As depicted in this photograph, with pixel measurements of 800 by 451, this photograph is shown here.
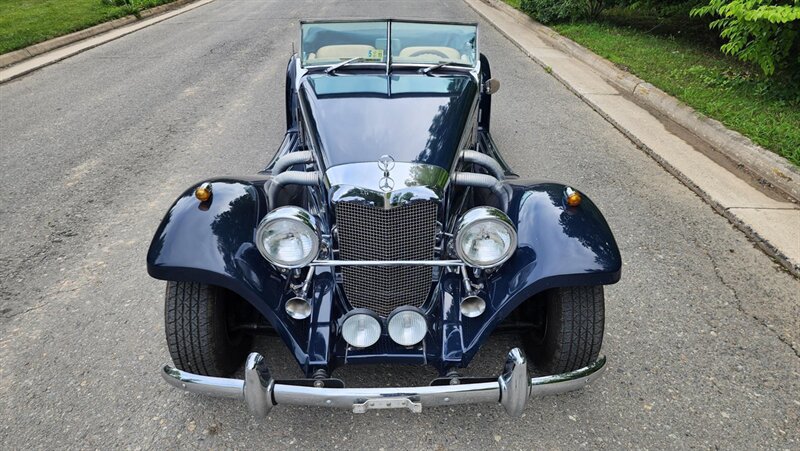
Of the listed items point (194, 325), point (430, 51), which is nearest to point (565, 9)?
point (430, 51)

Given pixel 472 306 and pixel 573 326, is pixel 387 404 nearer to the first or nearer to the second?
pixel 472 306

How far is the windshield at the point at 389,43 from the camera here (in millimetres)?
3891

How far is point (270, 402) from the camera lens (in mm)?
2195

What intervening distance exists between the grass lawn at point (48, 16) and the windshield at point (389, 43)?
8.71 metres

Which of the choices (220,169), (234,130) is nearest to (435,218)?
(220,169)

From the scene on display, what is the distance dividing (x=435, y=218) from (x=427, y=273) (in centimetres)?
26

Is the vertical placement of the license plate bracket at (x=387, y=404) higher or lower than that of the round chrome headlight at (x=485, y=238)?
lower

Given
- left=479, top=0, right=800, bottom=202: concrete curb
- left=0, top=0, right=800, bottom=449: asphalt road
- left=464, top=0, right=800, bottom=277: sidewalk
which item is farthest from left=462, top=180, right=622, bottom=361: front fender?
left=479, top=0, right=800, bottom=202: concrete curb

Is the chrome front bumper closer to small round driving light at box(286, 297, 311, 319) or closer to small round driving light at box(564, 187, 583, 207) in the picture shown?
small round driving light at box(286, 297, 311, 319)

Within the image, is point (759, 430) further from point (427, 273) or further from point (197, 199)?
point (197, 199)

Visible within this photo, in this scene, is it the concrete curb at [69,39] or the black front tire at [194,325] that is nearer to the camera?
the black front tire at [194,325]

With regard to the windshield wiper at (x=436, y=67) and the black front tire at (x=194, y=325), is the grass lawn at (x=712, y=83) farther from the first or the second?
the black front tire at (x=194, y=325)

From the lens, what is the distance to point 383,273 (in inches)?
100

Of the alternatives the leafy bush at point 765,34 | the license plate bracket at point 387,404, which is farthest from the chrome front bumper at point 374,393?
the leafy bush at point 765,34
